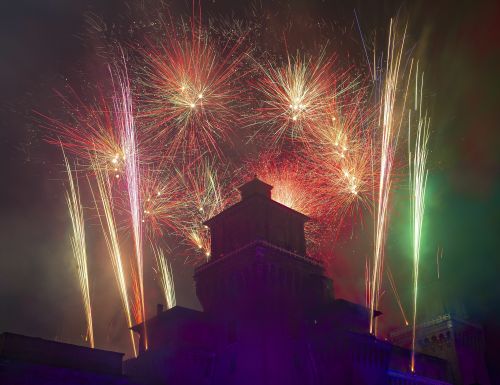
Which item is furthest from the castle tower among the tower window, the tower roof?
the tower window

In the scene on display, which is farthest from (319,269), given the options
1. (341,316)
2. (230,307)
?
(230,307)

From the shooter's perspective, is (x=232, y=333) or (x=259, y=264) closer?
(x=232, y=333)

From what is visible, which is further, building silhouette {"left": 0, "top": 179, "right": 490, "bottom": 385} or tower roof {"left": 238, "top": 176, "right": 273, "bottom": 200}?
tower roof {"left": 238, "top": 176, "right": 273, "bottom": 200}

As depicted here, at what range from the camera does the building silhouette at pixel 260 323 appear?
Result: 29719 millimetres

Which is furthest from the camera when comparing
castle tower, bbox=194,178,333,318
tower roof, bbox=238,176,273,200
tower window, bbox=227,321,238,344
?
tower roof, bbox=238,176,273,200

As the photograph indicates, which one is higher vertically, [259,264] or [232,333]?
[259,264]

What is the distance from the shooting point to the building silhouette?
2972cm

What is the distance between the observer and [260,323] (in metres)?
31.3

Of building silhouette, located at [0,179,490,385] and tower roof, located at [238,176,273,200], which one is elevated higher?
tower roof, located at [238,176,273,200]

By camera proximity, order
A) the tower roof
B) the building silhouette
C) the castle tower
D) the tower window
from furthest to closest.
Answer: the tower roof → the castle tower → the tower window → the building silhouette

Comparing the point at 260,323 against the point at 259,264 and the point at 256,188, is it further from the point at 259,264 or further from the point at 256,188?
the point at 256,188

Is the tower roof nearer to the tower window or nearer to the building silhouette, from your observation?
the building silhouette

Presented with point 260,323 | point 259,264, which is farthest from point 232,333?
point 259,264

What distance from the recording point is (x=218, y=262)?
3469 cm
